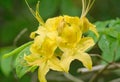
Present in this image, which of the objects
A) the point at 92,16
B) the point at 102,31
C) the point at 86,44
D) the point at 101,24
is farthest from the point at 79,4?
the point at 86,44

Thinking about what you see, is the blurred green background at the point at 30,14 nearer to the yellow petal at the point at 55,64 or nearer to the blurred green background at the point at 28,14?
the blurred green background at the point at 28,14

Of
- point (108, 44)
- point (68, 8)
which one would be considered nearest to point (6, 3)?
point (68, 8)

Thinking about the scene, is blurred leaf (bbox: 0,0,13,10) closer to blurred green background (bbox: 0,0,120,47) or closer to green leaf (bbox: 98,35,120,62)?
blurred green background (bbox: 0,0,120,47)

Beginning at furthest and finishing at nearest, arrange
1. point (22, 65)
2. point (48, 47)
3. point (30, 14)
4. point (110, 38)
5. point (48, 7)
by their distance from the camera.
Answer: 1. point (30, 14)
2. point (48, 7)
3. point (110, 38)
4. point (22, 65)
5. point (48, 47)

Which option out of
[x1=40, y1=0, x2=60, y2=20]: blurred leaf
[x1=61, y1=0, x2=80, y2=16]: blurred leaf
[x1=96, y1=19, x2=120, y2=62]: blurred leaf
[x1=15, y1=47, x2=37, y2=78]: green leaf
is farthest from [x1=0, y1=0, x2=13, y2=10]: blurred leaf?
[x1=15, y1=47, x2=37, y2=78]: green leaf

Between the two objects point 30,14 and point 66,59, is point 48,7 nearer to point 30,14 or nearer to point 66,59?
point 30,14

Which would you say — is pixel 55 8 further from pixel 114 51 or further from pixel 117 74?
pixel 114 51
